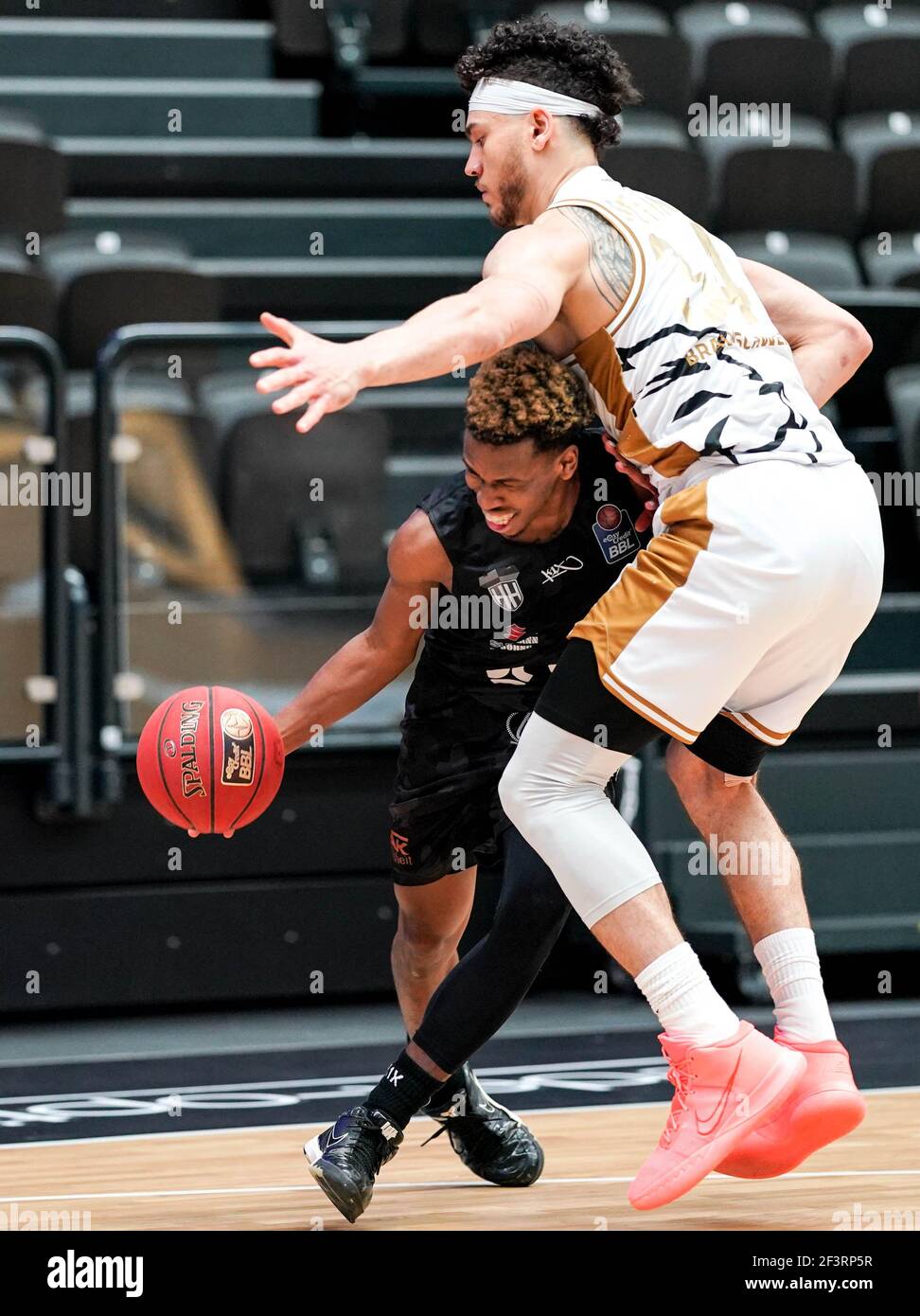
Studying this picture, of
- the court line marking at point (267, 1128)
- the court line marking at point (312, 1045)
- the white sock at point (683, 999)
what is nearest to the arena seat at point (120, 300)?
the court line marking at point (312, 1045)

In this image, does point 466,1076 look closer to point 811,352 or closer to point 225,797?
point 225,797

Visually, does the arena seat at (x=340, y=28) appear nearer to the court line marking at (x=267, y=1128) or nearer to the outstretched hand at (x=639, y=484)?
the court line marking at (x=267, y=1128)

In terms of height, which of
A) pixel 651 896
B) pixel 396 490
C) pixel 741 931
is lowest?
pixel 741 931

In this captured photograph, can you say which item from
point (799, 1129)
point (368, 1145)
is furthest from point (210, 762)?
point (799, 1129)

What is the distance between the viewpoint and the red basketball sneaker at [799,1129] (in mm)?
2967

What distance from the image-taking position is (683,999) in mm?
2945

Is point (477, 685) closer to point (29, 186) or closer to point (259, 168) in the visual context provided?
point (29, 186)

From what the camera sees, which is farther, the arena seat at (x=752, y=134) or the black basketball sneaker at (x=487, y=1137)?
the arena seat at (x=752, y=134)

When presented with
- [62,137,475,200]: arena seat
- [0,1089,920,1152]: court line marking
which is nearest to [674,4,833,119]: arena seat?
[62,137,475,200]: arena seat

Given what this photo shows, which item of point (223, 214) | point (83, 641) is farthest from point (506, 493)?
point (223, 214)

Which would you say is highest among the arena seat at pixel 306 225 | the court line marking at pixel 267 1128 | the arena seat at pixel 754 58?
the arena seat at pixel 754 58

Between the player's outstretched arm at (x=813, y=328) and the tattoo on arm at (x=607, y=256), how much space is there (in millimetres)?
518
